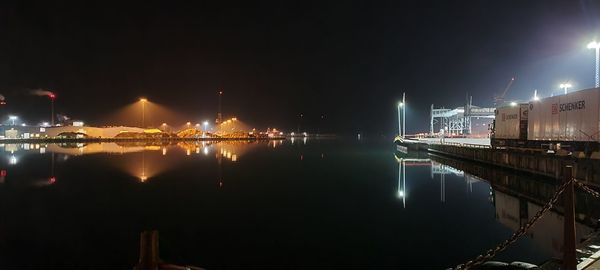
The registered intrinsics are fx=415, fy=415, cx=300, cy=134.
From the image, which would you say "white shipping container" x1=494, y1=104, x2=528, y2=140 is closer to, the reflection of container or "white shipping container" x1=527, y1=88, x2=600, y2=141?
"white shipping container" x1=527, y1=88, x2=600, y2=141

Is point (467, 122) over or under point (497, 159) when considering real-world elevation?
over

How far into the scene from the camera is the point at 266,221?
52.9 ft

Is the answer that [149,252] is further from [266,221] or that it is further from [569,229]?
[266,221]

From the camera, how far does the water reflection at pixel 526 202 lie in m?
13.6

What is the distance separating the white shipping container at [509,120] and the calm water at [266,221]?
685 cm

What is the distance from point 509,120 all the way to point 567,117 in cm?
1048

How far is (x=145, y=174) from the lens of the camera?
3141cm

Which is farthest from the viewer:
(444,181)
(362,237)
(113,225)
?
(444,181)

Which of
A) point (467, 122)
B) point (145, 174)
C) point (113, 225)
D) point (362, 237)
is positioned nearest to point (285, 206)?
point (362, 237)

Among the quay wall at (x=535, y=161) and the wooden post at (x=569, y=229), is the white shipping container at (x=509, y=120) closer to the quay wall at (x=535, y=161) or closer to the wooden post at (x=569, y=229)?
the quay wall at (x=535, y=161)

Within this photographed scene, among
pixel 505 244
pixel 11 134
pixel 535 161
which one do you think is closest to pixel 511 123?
pixel 535 161

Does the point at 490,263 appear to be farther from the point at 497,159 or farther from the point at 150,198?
the point at 497,159

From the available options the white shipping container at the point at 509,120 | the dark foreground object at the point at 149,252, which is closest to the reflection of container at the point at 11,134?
the white shipping container at the point at 509,120

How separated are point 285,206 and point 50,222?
9.53 meters
